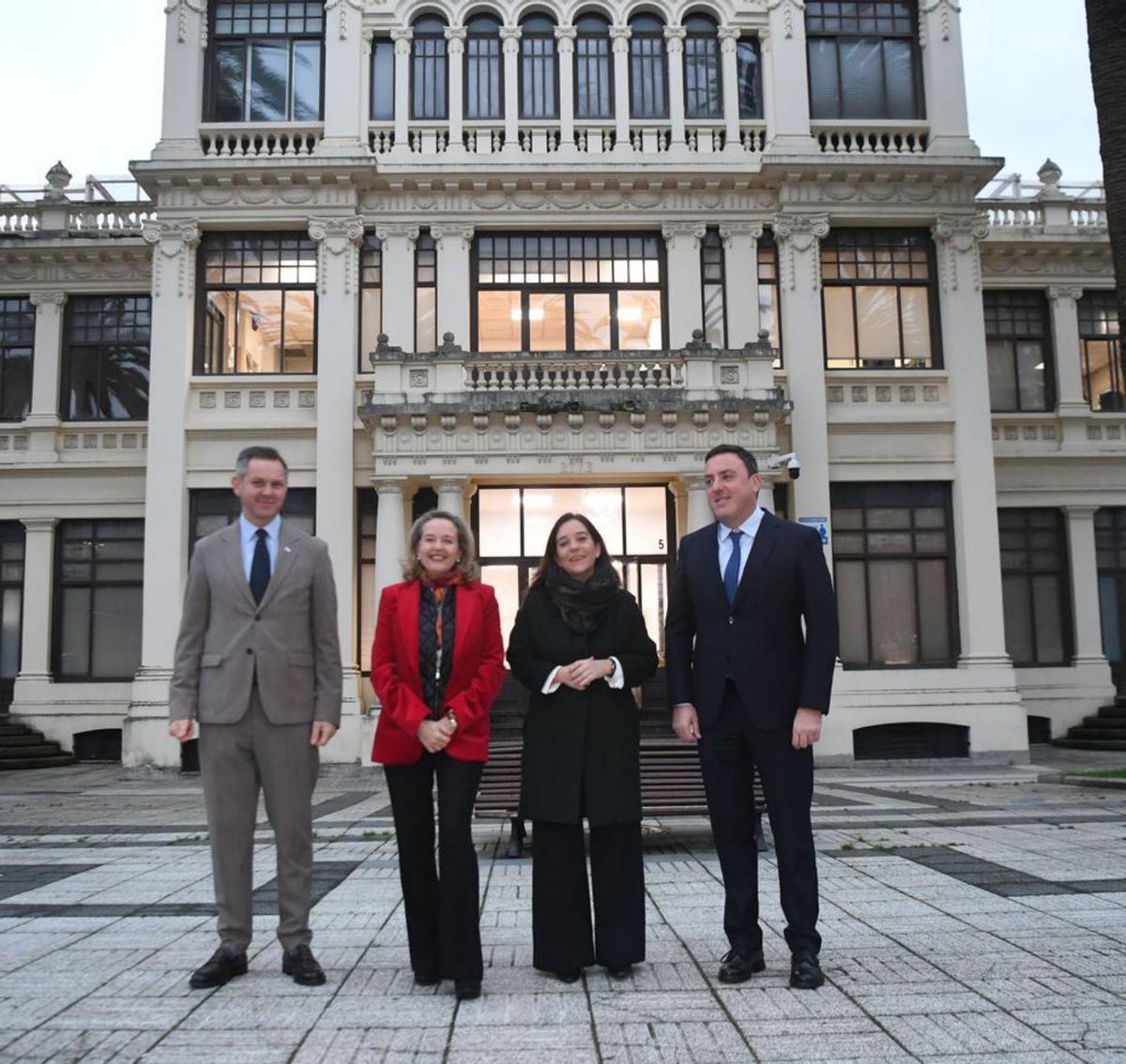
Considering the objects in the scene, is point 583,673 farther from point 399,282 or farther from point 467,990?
point 399,282

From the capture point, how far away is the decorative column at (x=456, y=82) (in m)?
21.2

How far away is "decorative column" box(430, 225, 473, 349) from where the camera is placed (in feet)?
67.2

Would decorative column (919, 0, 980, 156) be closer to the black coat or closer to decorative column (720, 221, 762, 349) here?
decorative column (720, 221, 762, 349)

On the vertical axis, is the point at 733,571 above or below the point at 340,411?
below

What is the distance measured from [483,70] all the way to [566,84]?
1.70m

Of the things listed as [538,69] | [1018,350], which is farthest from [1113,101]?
[538,69]

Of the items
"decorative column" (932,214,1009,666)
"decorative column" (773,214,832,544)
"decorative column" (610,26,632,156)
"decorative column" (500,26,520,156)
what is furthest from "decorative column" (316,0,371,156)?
"decorative column" (932,214,1009,666)

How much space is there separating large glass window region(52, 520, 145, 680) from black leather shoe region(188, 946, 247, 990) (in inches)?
700

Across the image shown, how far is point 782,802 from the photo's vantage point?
5.16m

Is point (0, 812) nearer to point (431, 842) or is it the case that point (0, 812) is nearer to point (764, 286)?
point (431, 842)

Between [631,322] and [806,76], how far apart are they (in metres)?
6.01

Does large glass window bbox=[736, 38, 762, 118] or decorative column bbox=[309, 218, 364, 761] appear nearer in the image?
decorative column bbox=[309, 218, 364, 761]

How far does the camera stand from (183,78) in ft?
68.4

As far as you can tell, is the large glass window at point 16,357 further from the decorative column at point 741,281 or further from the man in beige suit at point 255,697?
the man in beige suit at point 255,697
